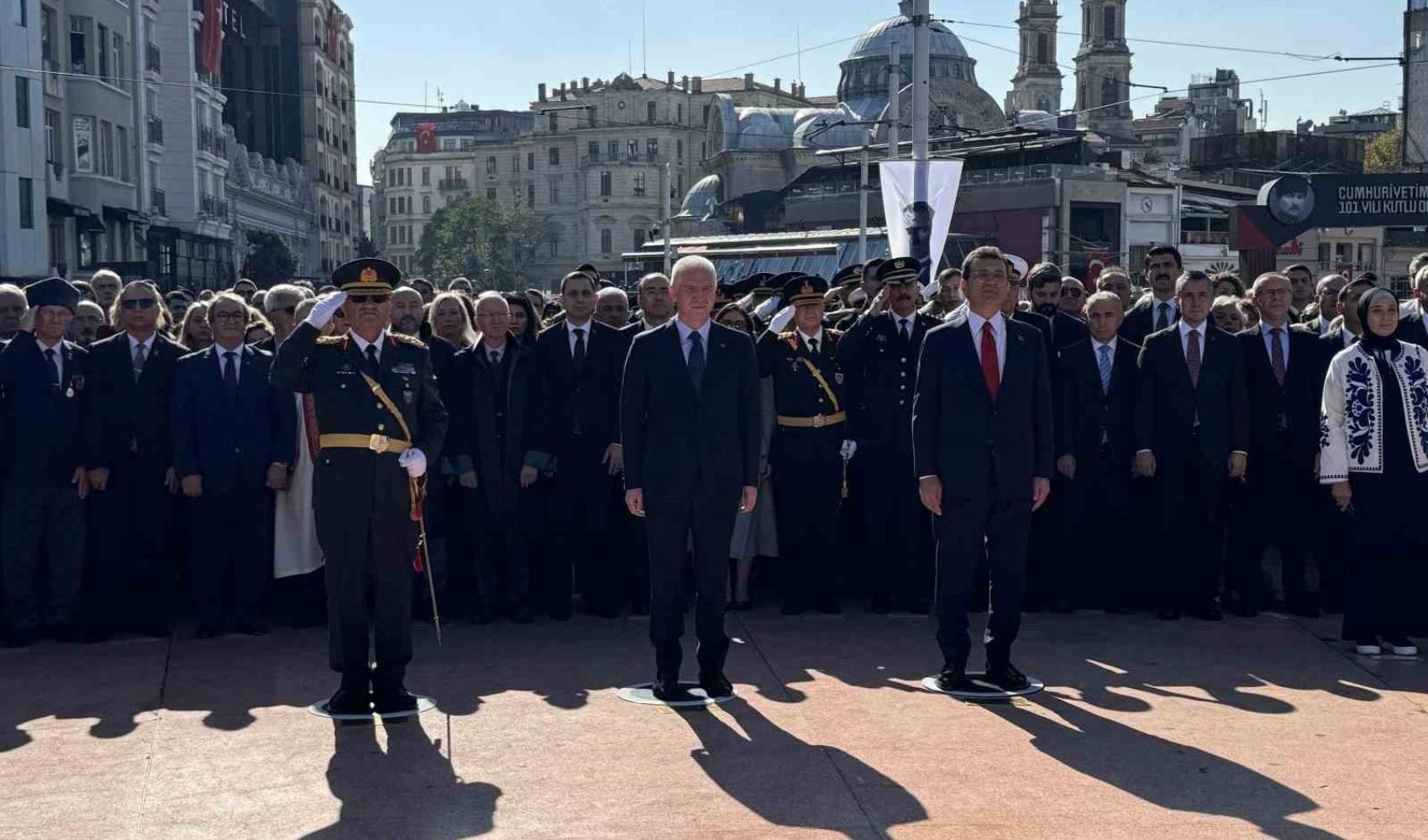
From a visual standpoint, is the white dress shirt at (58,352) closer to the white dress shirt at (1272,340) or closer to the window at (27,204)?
the white dress shirt at (1272,340)

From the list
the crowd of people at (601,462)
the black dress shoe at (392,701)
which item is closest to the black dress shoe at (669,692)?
the black dress shoe at (392,701)

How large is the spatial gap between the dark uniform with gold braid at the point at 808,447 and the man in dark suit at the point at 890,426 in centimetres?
13

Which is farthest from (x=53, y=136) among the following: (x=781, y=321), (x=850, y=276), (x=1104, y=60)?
(x=1104, y=60)

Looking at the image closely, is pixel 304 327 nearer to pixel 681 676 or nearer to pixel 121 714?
pixel 121 714

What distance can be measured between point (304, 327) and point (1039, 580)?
4.71m

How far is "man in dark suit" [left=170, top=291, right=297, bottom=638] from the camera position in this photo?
906cm

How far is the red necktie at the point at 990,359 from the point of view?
766 cm

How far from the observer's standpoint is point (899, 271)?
9.86 meters

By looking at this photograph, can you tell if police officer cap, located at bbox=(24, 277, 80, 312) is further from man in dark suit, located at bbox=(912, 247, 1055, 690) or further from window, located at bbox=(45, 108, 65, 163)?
window, located at bbox=(45, 108, 65, 163)

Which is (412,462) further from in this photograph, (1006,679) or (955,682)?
(1006,679)

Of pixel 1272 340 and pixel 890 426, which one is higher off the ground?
pixel 1272 340

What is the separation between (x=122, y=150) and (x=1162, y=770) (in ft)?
142

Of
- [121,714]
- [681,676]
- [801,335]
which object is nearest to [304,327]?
[121,714]

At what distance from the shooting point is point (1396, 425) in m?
8.45
